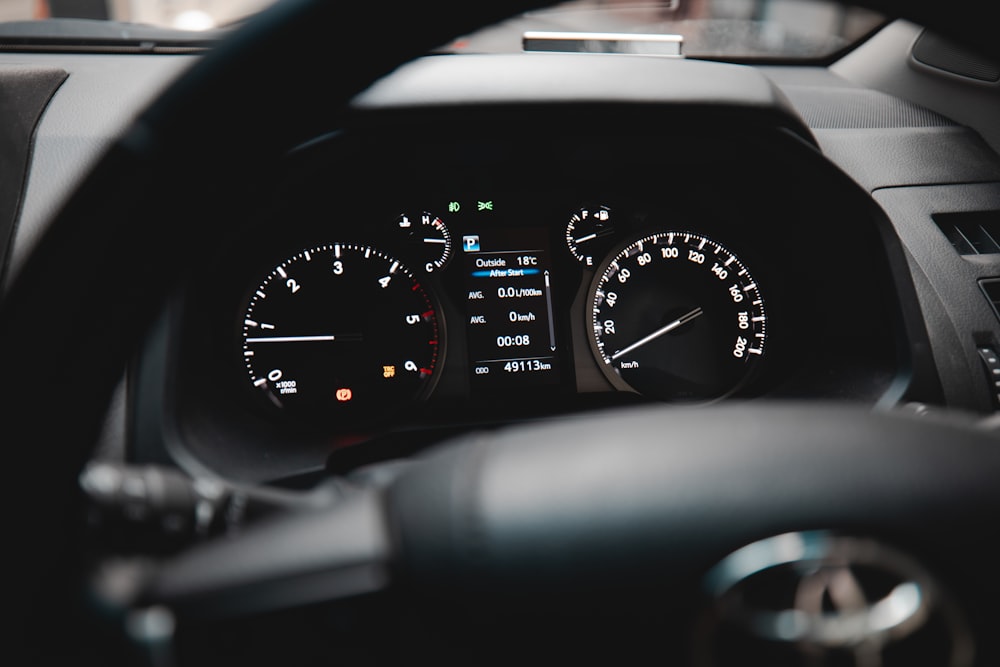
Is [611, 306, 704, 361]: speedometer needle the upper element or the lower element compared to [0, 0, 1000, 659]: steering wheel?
lower

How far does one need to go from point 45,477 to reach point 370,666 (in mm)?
275

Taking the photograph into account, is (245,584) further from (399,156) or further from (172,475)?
(399,156)

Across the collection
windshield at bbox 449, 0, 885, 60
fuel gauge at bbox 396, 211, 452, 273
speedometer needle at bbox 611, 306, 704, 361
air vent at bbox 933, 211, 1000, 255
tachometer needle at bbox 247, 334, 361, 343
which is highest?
windshield at bbox 449, 0, 885, 60

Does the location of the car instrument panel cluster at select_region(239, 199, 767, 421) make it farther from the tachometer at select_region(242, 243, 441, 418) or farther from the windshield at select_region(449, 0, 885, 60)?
the windshield at select_region(449, 0, 885, 60)

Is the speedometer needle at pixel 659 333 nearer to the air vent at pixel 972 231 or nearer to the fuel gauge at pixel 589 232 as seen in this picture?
the fuel gauge at pixel 589 232

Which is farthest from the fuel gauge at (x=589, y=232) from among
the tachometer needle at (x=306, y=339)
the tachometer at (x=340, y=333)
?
the tachometer needle at (x=306, y=339)

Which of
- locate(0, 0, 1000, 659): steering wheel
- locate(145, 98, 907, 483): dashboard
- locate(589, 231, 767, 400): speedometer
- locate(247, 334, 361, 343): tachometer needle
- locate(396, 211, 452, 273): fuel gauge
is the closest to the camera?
locate(0, 0, 1000, 659): steering wheel

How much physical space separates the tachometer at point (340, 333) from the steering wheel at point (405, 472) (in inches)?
53.7

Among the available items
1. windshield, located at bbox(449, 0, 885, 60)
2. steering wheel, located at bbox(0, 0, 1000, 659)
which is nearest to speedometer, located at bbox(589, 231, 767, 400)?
windshield, located at bbox(449, 0, 885, 60)

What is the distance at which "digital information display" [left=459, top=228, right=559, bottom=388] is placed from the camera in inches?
85.8

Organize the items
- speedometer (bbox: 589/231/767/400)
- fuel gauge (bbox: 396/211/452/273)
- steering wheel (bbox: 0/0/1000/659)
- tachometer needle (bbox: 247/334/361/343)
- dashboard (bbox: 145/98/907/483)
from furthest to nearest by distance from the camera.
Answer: speedometer (bbox: 589/231/767/400), fuel gauge (bbox: 396/211/452/273), tachometer needle (bbox: 247/334/361/343), dashboard (bbox: 145/98/907/483), steering wheel (bbox: 0/0/1000/659)

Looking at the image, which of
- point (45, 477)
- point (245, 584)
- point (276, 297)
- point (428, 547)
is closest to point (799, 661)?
point (428, 547)

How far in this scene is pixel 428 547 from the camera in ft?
2.20

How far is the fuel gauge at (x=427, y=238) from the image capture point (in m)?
2.11
